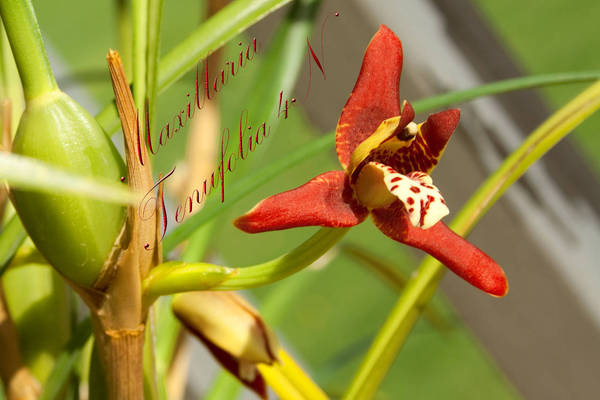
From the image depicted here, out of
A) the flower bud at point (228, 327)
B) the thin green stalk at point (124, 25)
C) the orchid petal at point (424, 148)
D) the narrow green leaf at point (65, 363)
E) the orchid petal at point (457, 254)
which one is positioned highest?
the thin green stalk at point (124, 25)

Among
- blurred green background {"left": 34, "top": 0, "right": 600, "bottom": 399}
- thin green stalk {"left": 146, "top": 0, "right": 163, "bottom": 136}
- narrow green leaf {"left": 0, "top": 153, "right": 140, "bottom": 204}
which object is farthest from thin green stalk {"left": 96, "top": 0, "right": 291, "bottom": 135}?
→ blurred green background {"left": 34, "top": 0, "right": 600, "bottom": 399}

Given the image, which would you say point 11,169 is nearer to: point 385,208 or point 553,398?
point 385,208

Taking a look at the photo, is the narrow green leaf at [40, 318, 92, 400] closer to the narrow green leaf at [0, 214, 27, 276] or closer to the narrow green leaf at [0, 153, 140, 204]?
the narrow green leaf at [0, 214, 27, 276]

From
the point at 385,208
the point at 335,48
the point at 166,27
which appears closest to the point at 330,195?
the point at 385,208

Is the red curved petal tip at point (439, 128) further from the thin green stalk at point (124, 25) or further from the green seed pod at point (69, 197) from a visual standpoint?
the thin green stalk at point (124, 25)

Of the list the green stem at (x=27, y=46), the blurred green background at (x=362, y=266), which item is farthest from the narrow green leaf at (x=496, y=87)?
the blurred green background at (x=362, y=266)

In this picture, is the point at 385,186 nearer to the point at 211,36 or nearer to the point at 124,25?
the point at 211,36
